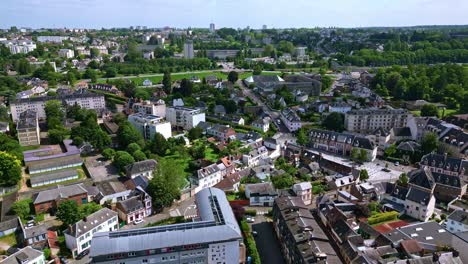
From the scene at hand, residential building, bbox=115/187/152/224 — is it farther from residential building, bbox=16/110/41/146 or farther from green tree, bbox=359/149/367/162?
green tree, bbox=359/149/367/162

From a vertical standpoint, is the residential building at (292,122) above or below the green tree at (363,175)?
above

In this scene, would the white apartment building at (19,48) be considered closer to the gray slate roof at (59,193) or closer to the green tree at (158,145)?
the green tree at (158,145)

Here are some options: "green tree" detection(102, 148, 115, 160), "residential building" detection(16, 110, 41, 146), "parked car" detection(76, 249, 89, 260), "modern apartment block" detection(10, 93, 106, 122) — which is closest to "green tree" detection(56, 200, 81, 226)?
"parked car" detection(76, 249, 89, 260)

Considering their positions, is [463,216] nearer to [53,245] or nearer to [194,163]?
[194,163]

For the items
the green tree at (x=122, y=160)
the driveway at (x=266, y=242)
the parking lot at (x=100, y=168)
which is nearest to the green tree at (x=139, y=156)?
the green tree at (x=122, y=160)

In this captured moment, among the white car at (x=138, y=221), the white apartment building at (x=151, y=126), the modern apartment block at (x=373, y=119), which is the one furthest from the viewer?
the modern apartment block at (x=373, y=119)

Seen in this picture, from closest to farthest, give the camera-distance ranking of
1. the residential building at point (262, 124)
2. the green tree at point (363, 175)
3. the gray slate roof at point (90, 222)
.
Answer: the gray slate roof at point (90, 222) → the green tree at point (363, 175) → the residential building at point (262, 124)
